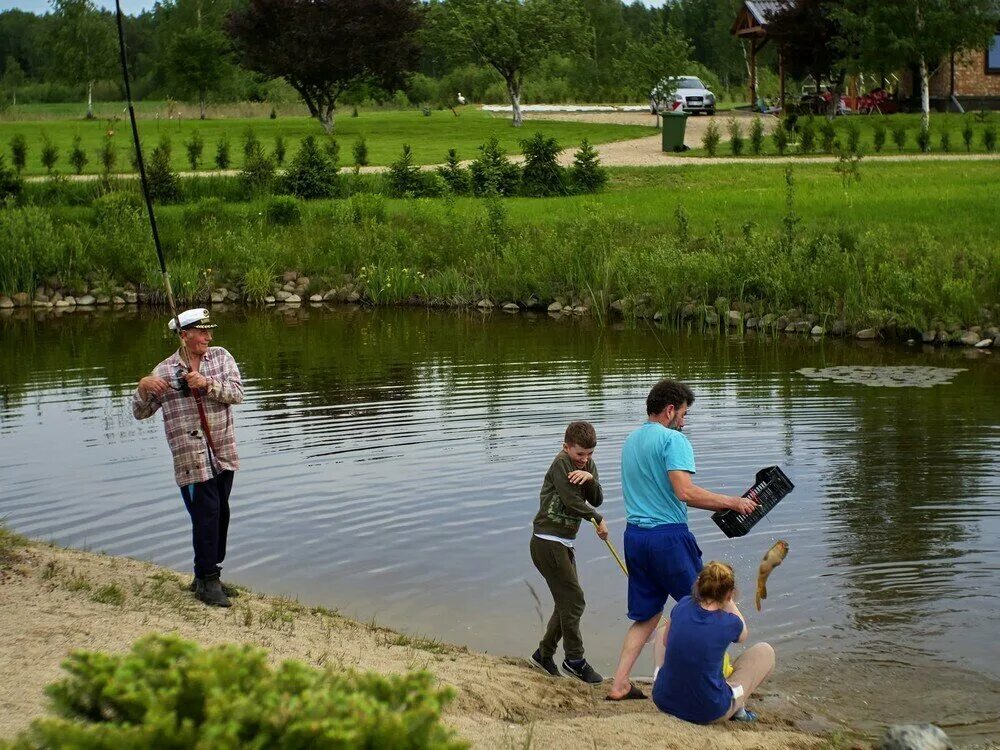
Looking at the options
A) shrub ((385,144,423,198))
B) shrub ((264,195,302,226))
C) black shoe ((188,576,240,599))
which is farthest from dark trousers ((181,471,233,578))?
shrub ((385,144,423,198))

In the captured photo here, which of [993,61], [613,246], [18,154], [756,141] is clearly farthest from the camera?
[993,61]

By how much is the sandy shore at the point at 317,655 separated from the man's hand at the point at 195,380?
1446mm

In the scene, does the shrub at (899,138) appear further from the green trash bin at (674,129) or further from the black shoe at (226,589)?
the black shoe at (226,589)

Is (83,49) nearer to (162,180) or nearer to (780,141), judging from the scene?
(162,180)

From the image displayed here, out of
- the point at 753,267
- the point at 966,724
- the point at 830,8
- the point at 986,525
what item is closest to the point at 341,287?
the point at 753,267

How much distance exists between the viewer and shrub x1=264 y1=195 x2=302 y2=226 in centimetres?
3334

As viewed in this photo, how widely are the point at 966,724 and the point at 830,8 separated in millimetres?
48983

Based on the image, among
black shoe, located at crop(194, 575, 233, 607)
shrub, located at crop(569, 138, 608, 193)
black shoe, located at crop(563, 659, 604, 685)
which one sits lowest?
black shoe, located at crop(563, 659, 604, 685)

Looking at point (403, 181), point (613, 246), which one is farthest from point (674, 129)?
point (613, 246)

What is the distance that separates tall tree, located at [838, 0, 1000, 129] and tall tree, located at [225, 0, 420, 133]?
17.5 metres

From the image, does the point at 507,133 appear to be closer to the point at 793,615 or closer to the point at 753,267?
the point at 753,267

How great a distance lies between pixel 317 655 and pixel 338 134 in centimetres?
4816

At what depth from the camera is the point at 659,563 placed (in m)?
8.12

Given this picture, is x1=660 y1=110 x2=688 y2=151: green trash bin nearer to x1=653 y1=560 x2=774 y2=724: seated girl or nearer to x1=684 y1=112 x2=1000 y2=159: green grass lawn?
x1=684 y1=112 x2=1000 y2=159: green grass lawn
